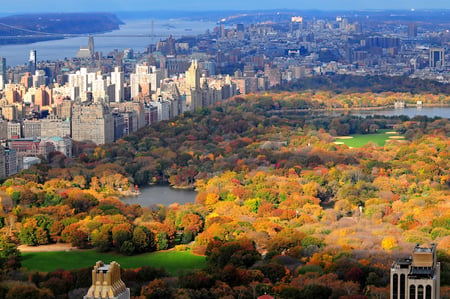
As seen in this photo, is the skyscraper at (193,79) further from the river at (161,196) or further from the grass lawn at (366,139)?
the river at (161,196)

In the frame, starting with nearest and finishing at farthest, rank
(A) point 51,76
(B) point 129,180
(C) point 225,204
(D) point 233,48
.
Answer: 1. (C) point 225,204
2. (B) point 129,180
3. (A) point 51,76
4. (D) point 233,48

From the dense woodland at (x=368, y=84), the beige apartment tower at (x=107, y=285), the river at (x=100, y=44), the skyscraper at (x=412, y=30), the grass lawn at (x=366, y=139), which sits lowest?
the grass lawn at (x=366, y=139)

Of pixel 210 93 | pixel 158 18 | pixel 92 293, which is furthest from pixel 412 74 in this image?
pixel 158 18

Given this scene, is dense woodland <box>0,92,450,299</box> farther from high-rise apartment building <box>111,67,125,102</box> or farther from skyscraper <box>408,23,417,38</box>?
skyscraper <box>408,23,417,38</box>

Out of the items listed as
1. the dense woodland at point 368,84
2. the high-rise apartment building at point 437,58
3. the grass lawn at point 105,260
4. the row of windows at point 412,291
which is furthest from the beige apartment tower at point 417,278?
the high-rise apartment building at point 437,58

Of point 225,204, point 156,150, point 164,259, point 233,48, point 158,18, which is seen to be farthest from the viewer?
point 158,18

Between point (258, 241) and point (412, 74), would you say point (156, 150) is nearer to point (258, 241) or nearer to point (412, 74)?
point (258, 241)

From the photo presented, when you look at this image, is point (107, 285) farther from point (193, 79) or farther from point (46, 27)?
point (46, 27)
